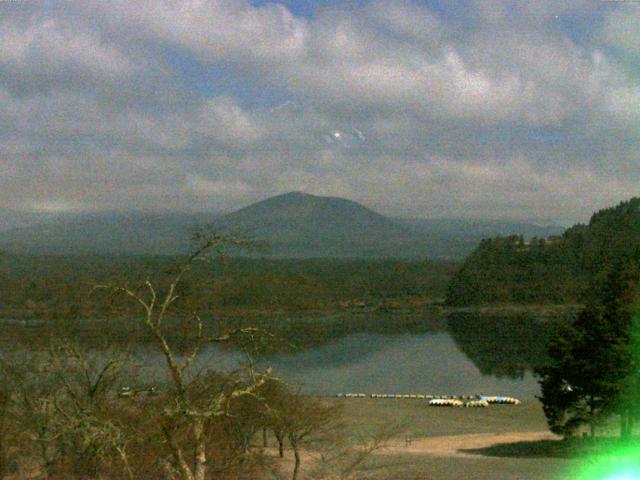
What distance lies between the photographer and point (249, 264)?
11188cm

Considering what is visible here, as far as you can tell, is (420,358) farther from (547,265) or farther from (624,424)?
(547,265)

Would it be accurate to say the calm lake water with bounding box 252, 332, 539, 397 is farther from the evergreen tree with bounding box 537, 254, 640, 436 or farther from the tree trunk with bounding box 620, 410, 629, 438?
the tree trunk with bounding box 620, 410, 629, 438

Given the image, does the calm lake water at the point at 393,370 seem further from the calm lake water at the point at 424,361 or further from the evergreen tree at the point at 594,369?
the evergreen tree at the point at 594,369

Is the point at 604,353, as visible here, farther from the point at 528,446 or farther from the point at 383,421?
the point at 383,421

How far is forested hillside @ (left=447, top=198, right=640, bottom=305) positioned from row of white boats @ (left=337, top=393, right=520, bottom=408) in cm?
4841

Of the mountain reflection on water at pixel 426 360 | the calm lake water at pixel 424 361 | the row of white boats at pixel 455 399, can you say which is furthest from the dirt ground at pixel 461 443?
the mountain reflection on water at pixel 426 360

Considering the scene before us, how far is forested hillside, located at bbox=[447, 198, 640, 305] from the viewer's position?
80.4m

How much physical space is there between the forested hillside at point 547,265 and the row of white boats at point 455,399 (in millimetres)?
48406

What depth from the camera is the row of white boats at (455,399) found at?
29622mm


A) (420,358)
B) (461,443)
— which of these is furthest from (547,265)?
(461,443)

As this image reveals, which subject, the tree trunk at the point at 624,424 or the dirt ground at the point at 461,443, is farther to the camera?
the tree trunk at the point at 624,424

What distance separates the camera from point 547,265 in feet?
283

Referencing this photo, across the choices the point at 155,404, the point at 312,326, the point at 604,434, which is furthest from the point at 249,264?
the point at 155,404

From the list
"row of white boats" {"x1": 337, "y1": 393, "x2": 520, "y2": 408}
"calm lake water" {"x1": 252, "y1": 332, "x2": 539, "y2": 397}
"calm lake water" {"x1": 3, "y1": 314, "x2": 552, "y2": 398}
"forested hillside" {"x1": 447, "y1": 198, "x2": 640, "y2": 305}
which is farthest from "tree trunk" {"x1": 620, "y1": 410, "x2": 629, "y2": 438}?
"forested hillside" {"x1": 447, "y1": 198, "x2": 640, "y2": 305}
